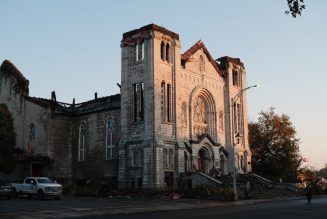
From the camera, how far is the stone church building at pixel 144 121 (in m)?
41.4

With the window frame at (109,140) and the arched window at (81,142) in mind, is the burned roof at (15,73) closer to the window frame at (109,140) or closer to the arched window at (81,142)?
the arched window at (81,142)

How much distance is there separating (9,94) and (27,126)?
5132mm

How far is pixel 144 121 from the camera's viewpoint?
4128cm

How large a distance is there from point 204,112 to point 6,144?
20729 mm

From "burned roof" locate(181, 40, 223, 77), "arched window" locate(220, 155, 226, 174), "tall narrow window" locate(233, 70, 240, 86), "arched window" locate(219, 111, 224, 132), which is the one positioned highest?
"burned roof" locate(181, 40, 223, 77)

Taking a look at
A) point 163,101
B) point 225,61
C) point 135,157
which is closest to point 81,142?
point 135,157

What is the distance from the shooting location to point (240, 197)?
37.9m

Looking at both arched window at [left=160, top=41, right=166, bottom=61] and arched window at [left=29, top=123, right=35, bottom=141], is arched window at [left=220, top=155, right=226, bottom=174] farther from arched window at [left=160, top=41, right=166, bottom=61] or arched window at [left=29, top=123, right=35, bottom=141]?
arched window at [left=29, top=123, right=35, bottom=141]

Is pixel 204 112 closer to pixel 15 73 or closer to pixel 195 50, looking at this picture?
pixel 195 50

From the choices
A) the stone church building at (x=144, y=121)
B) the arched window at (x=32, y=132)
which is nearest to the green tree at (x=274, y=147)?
the stone church building at (x=144, y=121)

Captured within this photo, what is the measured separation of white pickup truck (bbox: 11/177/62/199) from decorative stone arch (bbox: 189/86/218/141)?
1656cm

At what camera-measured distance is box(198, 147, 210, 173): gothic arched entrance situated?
47.0m

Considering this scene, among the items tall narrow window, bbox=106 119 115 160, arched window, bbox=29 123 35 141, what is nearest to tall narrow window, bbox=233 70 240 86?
tall narrow window, bbox=106 119 115 160

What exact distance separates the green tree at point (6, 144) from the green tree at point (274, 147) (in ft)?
98.8
